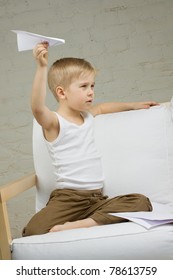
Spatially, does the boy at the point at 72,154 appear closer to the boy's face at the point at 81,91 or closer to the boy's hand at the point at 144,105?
the boy's face at the point at 81,91

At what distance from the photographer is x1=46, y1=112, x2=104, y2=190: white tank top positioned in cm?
197

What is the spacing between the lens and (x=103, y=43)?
3.07 m

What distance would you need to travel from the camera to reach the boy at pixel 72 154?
1.80m

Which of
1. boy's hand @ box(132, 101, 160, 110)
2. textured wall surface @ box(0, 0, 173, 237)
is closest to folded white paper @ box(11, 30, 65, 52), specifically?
boy's hand @ box(132, 101, 160, 110)

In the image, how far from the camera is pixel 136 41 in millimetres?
3049

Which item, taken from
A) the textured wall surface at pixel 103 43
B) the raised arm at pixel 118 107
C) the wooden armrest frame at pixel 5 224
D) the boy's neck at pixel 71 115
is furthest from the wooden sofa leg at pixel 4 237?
the textured wall surface at pixel 103 43

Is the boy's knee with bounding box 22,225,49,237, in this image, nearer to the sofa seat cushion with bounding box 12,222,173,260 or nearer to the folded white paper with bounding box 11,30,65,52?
the sofa seat cushion with bounding box 12,222,173,260

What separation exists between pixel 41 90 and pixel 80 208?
1.56 feet

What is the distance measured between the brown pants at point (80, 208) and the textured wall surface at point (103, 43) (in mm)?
1249

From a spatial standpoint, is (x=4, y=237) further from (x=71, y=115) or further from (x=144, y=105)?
(x=144, y=105)

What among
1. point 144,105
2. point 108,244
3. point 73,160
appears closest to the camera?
point 108,244

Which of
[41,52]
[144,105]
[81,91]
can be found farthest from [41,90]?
[144,105]
